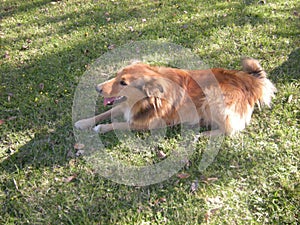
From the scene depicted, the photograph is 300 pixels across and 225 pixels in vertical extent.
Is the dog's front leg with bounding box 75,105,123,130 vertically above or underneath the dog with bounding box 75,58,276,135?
underneath

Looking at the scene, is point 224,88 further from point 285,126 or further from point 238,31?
point 238,31

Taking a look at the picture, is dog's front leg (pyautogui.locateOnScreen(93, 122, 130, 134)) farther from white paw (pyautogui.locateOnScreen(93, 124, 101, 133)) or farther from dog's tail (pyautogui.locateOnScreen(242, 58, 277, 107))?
dog's tail (pyautogui.locateOnScreen(242, 58, 277, 107))

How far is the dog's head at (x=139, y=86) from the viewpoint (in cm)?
334

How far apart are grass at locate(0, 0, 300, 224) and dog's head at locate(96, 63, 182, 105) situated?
680mm

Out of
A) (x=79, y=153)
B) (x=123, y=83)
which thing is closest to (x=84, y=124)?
(x=79, y=153)

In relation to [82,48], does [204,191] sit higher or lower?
lower

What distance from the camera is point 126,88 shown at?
3.44 metres

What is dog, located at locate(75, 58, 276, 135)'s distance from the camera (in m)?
3.43

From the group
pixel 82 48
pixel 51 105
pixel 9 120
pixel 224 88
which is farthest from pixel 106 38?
pixel 224 88

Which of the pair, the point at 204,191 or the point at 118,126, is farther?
the point at 118,126

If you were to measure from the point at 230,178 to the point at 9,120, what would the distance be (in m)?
3.20

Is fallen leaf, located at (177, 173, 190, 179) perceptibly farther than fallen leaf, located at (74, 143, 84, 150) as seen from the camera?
No

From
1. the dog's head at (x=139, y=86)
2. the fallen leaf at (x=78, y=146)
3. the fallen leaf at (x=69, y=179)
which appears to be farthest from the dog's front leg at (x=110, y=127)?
the fallen leaf at (x=69, y=179)

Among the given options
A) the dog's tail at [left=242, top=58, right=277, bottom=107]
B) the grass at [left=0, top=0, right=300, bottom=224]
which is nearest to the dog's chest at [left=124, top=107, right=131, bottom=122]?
the grass at [left=0, top=0, right=300, bottom=224]
